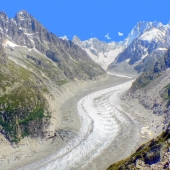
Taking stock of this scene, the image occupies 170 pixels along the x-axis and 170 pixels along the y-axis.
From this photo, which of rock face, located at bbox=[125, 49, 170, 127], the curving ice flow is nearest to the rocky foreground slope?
rock face, located at bbox=[125, 49, 170, 127]

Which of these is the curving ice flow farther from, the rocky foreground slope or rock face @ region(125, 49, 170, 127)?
the rocky foreground slope

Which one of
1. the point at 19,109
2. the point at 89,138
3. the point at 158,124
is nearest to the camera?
the point at 89,138

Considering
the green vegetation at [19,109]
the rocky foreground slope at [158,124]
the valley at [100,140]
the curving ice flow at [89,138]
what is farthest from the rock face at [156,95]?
the green vegetation at [19,109]

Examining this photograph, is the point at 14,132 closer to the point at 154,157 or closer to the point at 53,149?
the point at 53,149

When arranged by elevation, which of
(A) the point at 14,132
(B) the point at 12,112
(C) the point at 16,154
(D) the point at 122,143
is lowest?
(D) the point at 122,143

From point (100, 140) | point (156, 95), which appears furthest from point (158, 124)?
point (156, 95)

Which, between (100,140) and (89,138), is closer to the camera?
(100,140)

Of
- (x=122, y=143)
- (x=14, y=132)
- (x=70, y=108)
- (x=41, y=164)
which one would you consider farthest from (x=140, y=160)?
(x=70, y=108)

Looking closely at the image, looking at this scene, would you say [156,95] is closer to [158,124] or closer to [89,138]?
[158,124]

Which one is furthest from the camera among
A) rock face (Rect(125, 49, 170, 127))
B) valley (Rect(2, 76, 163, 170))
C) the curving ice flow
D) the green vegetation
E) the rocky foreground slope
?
rock face (Rect(125, 49, 170, 127))
